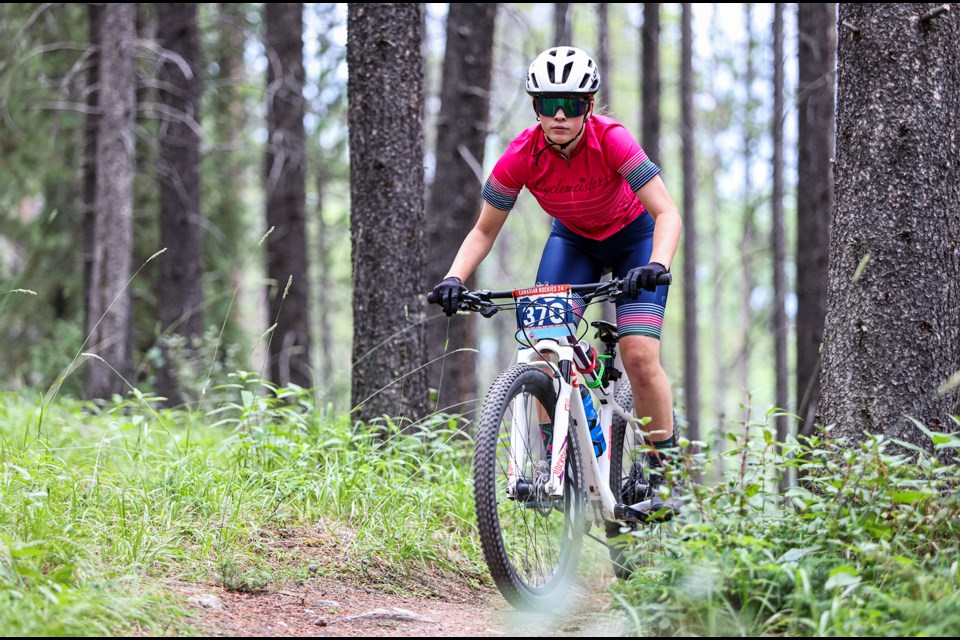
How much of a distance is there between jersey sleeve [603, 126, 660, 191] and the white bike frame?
0.91 metres

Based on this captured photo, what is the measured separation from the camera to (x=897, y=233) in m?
4.05

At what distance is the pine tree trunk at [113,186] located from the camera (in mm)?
10023

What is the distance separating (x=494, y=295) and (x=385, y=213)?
2.02 metres

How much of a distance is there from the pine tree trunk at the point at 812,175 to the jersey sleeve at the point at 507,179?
703 cm

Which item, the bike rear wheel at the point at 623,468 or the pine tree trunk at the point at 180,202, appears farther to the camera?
the pine tree trunk at the point at 180,202

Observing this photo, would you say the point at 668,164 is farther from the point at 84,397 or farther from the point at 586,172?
the point at 586,172

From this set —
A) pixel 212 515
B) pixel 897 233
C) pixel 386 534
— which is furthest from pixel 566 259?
pixel 212 515

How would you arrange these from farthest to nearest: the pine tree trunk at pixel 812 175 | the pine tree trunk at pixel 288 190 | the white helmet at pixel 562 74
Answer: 1. the pine tree trunk at pixel 288 190
2. the pine tree trunk at pixel 812 175
3. the white helmet at pixel 562 74

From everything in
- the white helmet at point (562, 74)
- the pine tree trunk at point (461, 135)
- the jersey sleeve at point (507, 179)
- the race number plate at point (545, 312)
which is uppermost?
the pine tree trunk at point (461, 135)

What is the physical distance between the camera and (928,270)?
4.02 metres

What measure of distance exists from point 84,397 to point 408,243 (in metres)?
6.29

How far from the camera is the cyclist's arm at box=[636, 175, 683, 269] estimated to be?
4.07 meters

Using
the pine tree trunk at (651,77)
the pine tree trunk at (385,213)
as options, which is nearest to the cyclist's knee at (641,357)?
the pine tree trunk at (385,213)

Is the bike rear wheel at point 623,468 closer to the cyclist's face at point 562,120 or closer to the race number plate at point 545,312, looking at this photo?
the race number plate at point 545,312
